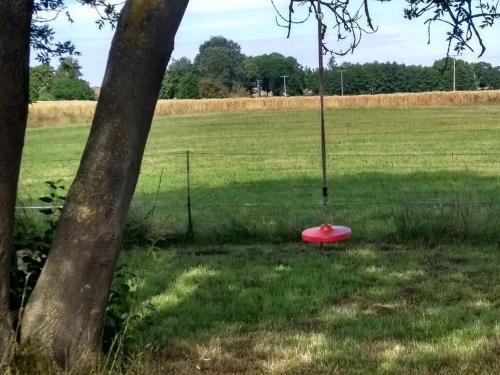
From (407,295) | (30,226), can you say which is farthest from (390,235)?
(30,226)

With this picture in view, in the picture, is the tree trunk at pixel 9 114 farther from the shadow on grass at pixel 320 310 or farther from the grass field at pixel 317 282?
the shadow on grass at pixel 320 310

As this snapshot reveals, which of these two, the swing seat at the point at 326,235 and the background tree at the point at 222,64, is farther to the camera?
the background tree at the point at 222,64

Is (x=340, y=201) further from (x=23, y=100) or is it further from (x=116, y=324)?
(x=23, y=100)

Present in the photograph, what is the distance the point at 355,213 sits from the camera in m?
10.8

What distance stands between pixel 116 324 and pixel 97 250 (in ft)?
2.76

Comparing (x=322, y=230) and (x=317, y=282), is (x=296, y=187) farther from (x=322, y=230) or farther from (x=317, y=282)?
(x=322, y=230)

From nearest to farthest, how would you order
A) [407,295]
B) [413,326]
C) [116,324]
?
[116,324], [413,326], [407,295]

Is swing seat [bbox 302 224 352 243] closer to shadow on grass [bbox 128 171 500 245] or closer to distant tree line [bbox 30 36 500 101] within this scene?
shadow on grass [bbox 128 171 500 245]

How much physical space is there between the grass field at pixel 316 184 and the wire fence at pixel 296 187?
23 mm

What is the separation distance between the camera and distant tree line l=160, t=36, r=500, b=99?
3506 inches

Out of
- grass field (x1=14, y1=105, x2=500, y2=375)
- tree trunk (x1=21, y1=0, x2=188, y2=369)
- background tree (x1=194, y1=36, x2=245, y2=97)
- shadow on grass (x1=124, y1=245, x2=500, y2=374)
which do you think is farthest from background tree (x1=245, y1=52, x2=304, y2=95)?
tree trunk (x1=21, y1=0, x2=188, y2=369)

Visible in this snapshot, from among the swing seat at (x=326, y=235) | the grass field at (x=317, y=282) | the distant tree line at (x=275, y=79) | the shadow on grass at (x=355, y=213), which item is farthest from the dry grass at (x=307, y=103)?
the swing seat at (x=326, y=235)

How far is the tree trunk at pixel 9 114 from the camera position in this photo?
3.63 metres

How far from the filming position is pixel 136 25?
3.80 metres
